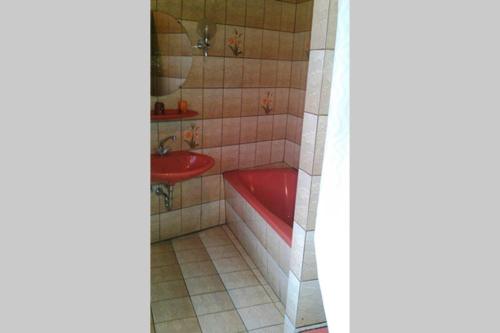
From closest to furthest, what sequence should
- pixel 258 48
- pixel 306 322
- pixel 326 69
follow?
pixel 326 69 → pixel 306 322 → pixel 258 48

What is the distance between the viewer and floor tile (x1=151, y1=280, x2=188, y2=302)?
2.26 meters

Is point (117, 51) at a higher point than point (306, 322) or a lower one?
higher

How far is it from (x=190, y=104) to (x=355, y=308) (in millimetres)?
2347

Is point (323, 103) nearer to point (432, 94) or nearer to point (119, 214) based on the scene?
point (432, 94)

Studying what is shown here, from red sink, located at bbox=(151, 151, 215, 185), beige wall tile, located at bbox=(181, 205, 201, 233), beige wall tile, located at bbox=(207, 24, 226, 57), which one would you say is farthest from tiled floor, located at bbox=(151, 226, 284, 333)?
beige wall tile, located at bbox=(207, 24, 226, 57)

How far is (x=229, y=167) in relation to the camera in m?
3.15

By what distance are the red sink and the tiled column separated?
3.29 ft

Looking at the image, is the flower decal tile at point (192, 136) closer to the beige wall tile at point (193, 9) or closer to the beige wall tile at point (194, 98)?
the beige wall tile at point (194, 98)

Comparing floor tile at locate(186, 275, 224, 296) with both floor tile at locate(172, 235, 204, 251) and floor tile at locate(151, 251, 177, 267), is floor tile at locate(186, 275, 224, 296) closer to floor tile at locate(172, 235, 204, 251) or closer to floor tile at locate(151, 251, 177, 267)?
floor tile at locate(151, 251, 177, 267)

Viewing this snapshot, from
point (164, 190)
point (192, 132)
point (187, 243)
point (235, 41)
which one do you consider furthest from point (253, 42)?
point (187, 243)

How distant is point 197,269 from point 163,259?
298 mm

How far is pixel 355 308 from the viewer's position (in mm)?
688

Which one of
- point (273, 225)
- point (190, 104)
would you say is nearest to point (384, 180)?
point (273, 225)

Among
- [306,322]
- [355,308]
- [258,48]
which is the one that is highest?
[258,48]
